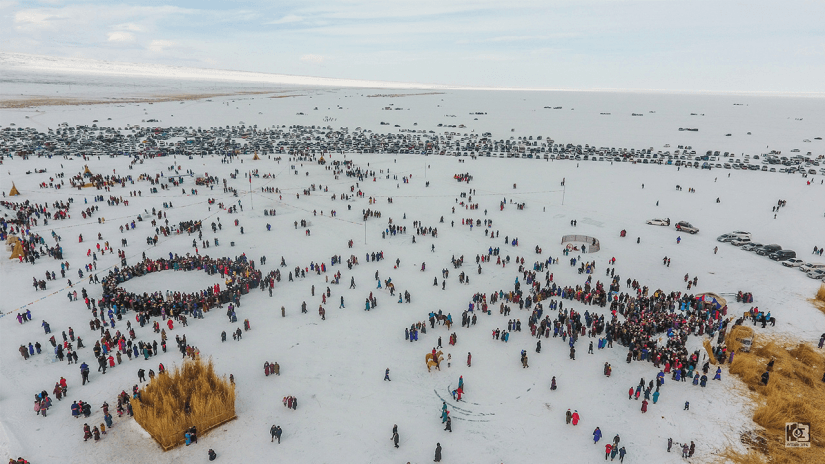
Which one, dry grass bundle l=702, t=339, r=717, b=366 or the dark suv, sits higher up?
the dark suv

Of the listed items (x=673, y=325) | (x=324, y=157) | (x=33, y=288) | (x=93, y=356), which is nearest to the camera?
(x=93, y=356)

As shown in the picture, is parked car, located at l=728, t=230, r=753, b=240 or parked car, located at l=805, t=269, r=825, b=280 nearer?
parked car, located at l=805, t=269, r=825, b=280

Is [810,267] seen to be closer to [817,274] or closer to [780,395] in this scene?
[817,274]

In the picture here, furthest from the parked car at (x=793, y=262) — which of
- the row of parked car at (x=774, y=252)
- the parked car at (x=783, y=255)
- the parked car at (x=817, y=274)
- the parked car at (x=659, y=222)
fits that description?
the parked car at (x=659, y=222)

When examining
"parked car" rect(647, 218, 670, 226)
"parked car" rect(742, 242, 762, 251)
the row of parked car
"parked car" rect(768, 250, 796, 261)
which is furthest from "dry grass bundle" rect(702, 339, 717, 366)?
"parked car" rect(647, 218, 670, 226)

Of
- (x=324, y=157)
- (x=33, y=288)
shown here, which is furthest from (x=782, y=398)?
(x=324, y=157)

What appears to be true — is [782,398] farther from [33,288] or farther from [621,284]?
[33,288]

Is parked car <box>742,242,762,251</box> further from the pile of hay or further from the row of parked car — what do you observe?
the pile of hay
